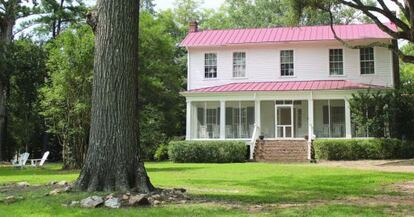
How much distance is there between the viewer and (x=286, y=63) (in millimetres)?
31516

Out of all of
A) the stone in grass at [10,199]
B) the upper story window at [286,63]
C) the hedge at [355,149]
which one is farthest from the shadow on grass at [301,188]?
the upper story window at [286,63]

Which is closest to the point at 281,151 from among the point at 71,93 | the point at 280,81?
the point at 280,81

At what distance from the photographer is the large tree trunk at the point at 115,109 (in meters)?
9.76

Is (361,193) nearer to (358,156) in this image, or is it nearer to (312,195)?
(312,195)

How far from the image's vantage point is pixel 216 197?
9930mm

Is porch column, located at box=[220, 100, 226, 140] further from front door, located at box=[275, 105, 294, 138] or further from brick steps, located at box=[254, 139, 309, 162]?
front door, located at box=[275, 105, 294, 138]

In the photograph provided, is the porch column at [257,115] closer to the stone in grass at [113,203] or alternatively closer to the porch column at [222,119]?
the porch column at [222,119]

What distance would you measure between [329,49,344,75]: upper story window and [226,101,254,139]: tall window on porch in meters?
5.25

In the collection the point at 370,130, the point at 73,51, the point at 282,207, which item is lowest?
the point at 282,207

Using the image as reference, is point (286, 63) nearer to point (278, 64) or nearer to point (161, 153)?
Result: point (278, 64)

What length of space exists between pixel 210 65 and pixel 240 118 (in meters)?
3.90

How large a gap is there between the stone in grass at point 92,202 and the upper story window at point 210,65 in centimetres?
2412

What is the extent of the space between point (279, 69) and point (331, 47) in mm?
3364

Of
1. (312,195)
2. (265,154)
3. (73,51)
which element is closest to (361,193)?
(312,195)
